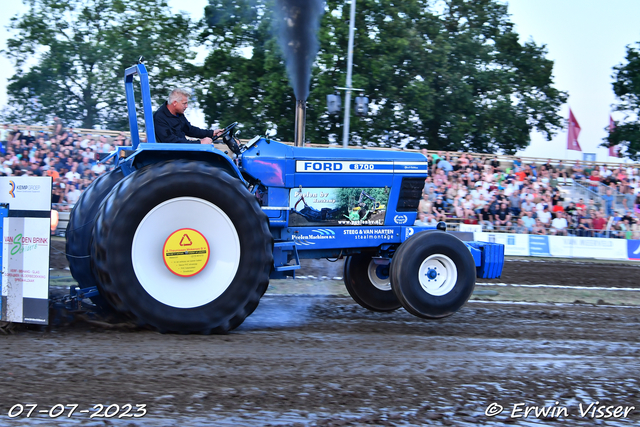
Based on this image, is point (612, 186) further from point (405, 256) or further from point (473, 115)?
point (405, 256)

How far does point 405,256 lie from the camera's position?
18.1 feet

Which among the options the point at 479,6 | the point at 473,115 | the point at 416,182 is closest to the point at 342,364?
the point at 416,182

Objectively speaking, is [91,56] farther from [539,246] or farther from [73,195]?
[539,246]

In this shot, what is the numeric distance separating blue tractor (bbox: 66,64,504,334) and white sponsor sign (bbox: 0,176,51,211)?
0.39 m

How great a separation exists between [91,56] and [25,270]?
1808 centimetres

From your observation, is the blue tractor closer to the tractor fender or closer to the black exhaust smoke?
the tractor fender

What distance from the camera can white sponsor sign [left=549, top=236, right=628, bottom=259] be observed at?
15.4 metres

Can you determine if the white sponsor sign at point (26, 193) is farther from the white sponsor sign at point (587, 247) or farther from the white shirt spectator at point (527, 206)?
A: the white sponsor sign at point (587, 247)

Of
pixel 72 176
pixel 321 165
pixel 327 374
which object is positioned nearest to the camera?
pixel 327 374

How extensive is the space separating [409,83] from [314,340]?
63.5ft

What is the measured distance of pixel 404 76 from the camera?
23.2m

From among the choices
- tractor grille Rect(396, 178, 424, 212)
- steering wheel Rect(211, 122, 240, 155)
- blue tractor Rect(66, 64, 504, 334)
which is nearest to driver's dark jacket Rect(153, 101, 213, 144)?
blue tractor Rect(66, 64, 504, 334)

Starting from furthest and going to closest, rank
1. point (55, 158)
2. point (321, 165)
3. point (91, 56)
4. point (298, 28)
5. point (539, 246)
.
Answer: point (91, 56) < point (539, 246) < point (55, 158) < point (298, 28) < point (321, 165)

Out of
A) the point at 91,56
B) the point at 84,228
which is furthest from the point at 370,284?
the point at 91,56
